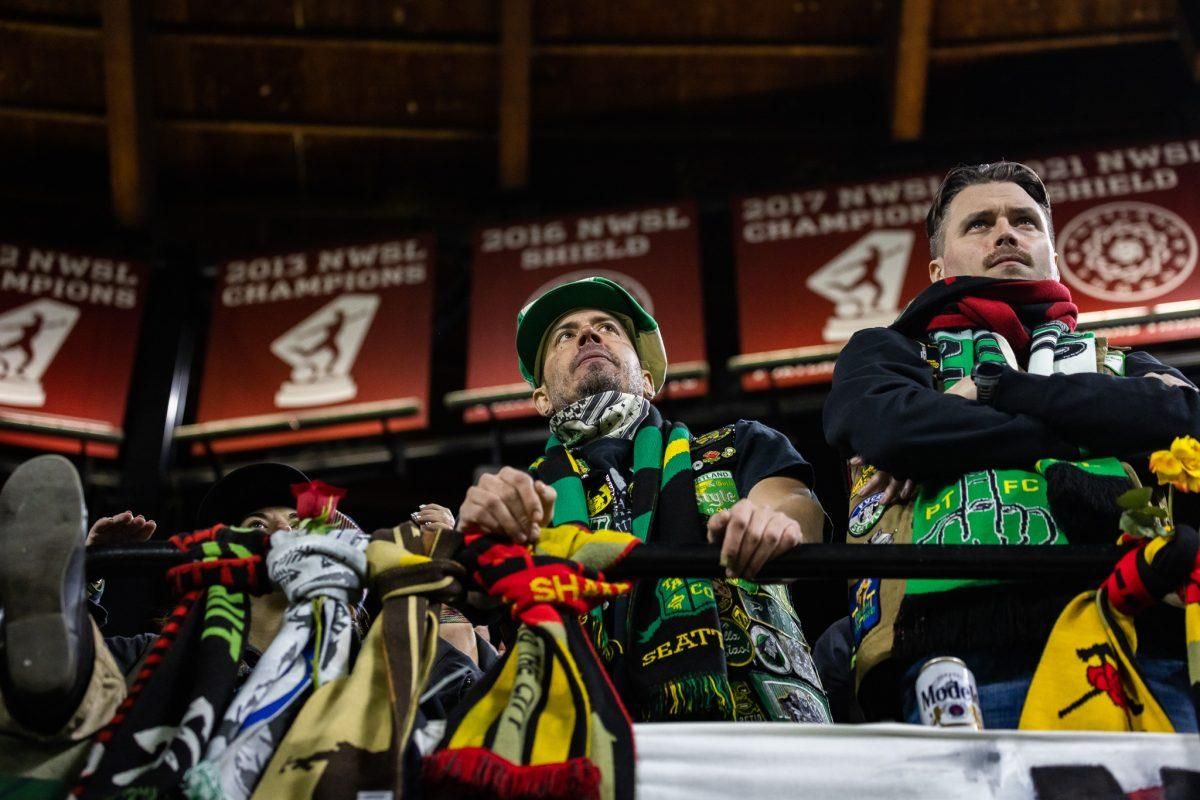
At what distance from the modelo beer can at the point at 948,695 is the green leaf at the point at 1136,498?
0.31 metres

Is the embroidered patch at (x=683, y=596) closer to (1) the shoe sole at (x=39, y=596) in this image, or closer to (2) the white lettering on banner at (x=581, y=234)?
(1) the shoe sole at (x=39, y=596)

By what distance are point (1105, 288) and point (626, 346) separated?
4.40 metres

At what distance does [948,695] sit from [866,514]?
500mm

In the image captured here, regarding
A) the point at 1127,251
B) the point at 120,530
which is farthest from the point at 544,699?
the point at 1127,251

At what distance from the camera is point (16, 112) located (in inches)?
318

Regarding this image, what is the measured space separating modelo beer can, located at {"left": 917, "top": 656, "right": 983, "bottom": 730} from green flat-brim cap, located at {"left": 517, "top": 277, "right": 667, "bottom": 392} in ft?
4.22

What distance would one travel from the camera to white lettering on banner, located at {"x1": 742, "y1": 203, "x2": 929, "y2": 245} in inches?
295

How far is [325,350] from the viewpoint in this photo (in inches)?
305

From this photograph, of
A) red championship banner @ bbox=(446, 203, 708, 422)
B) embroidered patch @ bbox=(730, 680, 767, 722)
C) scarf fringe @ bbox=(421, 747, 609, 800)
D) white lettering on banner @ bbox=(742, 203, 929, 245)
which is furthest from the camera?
white lettering on banner @ bbox=(742, 203, 929, 245)

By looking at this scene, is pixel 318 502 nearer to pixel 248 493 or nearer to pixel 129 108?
pixel 248 493

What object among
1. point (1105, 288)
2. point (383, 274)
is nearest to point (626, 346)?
point (1105, 288)

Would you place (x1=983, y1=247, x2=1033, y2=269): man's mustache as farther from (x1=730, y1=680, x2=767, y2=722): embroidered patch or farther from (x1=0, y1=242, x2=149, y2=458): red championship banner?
(x1=0, y1=242, x2=149, y2=458): red championship banner

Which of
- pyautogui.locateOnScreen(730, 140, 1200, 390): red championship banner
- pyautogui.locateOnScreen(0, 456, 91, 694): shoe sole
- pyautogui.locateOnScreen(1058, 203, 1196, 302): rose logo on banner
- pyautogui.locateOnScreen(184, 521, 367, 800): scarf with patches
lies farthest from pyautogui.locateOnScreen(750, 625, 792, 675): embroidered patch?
pyautogui.locateOnScreen(1058, 203, 1196, 302): rose logo on banner

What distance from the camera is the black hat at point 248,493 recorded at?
11.0 ft
